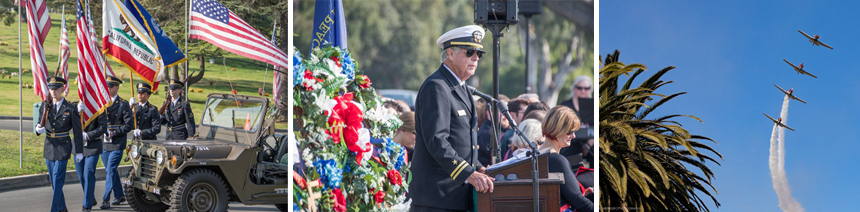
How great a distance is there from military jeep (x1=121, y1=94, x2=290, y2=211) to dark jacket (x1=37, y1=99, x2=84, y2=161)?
1.72 feet

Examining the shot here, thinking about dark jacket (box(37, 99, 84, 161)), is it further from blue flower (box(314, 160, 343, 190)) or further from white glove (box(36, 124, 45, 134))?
blue flower (box(314, 160, 343, 190))

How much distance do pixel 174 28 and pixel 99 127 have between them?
3963mm

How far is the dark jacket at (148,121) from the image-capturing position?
7.35m

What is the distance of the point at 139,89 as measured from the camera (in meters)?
7.60

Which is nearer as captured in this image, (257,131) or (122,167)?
(257,131)

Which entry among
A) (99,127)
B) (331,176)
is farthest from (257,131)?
(331,176)

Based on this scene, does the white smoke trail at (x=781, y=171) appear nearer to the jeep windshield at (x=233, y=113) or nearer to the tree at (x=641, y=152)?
the tree at (x=641, y=152)

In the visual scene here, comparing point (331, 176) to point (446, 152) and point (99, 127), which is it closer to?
point (446, 152)

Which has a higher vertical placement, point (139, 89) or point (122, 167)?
point (139, 89)

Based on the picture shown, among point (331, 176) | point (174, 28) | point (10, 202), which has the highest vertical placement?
point (174, 28)

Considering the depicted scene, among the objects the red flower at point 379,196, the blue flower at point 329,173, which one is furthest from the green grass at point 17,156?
the blue flower at point 329,173

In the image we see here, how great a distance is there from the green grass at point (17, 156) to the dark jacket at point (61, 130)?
1.69m

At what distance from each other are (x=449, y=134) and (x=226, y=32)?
3775mm

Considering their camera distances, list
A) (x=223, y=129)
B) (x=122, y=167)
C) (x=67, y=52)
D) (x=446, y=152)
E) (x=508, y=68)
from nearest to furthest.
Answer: (x=446, y=152) → (x=508, y=68) → (x=223, y=129) → (x=67, y=52) → (x=122, y=167)
